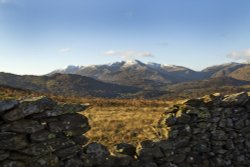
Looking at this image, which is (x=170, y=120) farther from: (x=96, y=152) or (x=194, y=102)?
(x=96, y=152)

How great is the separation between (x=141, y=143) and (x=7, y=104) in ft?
21.1

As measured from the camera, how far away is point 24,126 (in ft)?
40.6

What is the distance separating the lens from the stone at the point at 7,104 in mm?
11914

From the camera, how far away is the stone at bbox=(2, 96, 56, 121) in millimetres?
12102

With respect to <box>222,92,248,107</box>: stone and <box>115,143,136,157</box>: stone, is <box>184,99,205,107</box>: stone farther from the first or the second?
<box>115,143,136,157</box>: stone

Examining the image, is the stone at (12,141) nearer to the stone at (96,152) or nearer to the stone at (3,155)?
the stone at (3,155)

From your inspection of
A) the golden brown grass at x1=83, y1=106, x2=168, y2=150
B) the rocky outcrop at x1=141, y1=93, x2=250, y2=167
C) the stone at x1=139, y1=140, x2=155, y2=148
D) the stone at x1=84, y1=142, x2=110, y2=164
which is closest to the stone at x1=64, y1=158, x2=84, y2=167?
the stone at x1=84, y1=142, x2=110, y2=164

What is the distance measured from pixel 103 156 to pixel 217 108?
6.52m

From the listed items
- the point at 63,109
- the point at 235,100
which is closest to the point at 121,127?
the point at 235,100

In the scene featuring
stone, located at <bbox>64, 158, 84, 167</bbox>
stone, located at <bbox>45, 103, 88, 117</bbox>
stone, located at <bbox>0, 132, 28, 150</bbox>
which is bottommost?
stone, located at <bbox>64, 158, 84, 167</bbox>

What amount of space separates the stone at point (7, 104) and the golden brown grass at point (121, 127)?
7131 millimetres

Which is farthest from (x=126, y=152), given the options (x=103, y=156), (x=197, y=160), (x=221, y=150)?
(x=221, y=150)

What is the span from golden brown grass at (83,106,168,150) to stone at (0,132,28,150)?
6.48 m

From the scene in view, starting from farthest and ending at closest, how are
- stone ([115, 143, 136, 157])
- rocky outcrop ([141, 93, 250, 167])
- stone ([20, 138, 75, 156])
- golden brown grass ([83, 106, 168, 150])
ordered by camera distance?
golden brown grass ([83, 106, 168, 150]) < rocky outcrop ([141, 93, 250, 167]) < stone ([115, 143, 136, 157]) < stone ([20, 138, 75, 156])
